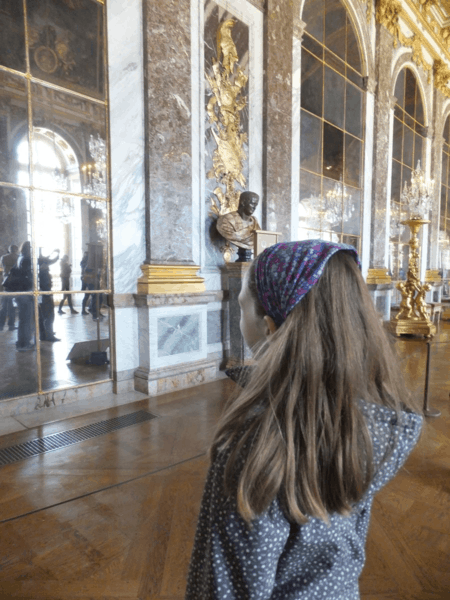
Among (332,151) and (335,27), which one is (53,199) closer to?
(332,151)

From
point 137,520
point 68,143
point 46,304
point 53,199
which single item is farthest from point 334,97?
point 137,520

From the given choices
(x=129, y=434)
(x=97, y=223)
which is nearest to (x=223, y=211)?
(x=97, y=223)

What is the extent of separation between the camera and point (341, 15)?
291 inches

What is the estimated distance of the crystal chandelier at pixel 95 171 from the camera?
4031 millimetres

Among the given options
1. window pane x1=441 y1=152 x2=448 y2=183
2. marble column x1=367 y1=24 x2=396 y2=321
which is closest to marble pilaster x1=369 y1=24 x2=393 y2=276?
marble column x1=367 y1=24 x2=396 y2=321

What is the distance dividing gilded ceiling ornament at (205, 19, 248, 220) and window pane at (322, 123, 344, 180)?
2.45m

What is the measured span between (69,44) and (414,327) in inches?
283

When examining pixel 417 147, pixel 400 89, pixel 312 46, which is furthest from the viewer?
pixel 417 147

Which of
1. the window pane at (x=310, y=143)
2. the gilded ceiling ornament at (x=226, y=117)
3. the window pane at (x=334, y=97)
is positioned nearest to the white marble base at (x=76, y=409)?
the gilded ceiling ornament at (x=226, y=117)

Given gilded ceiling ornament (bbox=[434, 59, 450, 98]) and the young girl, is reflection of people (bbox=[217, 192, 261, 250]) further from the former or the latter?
gilded ceiling ornament (bbox=[434, 59, 450, 98])

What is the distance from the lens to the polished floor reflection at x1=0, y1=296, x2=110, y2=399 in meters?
3.58

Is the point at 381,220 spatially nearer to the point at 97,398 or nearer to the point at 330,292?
the point at 97,398

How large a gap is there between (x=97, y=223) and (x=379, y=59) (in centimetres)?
753

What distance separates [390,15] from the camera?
846cm
